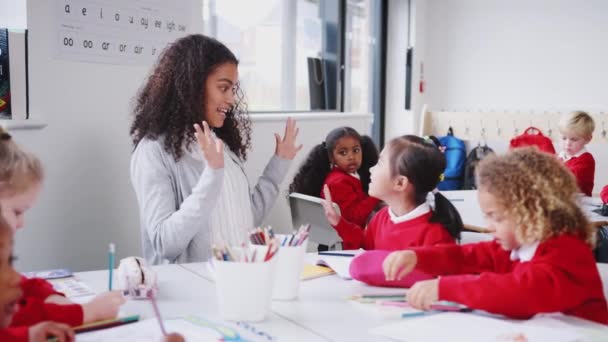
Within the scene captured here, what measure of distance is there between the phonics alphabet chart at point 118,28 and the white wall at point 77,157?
0.14 feet

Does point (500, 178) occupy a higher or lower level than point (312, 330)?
higher

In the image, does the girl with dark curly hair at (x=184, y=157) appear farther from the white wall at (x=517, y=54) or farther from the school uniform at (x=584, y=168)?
the white wall at (x=517, y=54)

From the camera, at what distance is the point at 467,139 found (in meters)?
5.32

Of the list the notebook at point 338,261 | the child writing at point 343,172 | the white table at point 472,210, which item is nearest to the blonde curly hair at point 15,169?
the notebook at point 338,261

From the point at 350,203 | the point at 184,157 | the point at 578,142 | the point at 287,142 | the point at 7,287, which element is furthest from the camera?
the point at 578,142

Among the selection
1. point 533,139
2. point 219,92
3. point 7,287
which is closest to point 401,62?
point 533,139

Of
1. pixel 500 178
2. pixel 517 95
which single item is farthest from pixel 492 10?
pixel 500 178

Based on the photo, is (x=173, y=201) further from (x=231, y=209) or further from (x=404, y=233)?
(x=404, y=233)

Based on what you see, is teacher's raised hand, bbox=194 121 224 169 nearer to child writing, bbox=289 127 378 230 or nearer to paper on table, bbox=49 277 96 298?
paper on table, bbox=49 277 96 298

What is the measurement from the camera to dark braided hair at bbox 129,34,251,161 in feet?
6.61

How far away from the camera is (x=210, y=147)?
1695 mm

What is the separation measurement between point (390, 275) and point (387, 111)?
173 inches

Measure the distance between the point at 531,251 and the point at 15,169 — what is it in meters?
1.06

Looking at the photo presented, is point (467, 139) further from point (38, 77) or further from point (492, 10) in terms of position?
point (38, 77)
